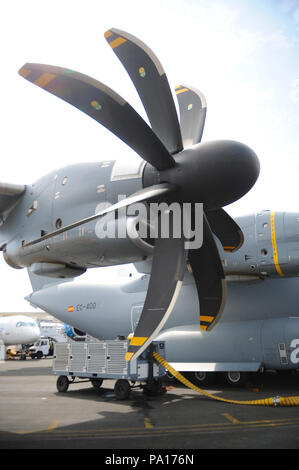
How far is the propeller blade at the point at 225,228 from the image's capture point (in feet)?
32.1

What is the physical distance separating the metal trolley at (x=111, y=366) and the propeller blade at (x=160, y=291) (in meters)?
4.52

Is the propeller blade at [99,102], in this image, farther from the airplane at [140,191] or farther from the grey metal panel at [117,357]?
the grey metal panel at [117,357]

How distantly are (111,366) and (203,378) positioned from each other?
3752mm

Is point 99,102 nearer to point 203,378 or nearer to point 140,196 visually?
point 140,196

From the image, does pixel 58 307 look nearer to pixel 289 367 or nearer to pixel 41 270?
pixel 41 270

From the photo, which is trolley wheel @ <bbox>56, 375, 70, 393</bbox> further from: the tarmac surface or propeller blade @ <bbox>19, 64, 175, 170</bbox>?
propeller blade @ <bbox>19, 64, 175, 170</bbox>

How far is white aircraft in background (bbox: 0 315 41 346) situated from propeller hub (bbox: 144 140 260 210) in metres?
28.8

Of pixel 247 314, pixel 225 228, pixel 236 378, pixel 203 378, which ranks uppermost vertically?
pixel 225 228

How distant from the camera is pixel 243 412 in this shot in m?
9.55

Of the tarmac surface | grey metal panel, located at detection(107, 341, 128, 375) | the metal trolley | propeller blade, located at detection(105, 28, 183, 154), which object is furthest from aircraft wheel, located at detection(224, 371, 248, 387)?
propeller blade, located at detection(105, 28, 183, 154)

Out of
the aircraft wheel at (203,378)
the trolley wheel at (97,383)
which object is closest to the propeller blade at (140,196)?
the trolley wheel at (97,383)

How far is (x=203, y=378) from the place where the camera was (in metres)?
14.0

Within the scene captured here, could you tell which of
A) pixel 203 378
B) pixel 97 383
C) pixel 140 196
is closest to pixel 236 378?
pixel 203 378
